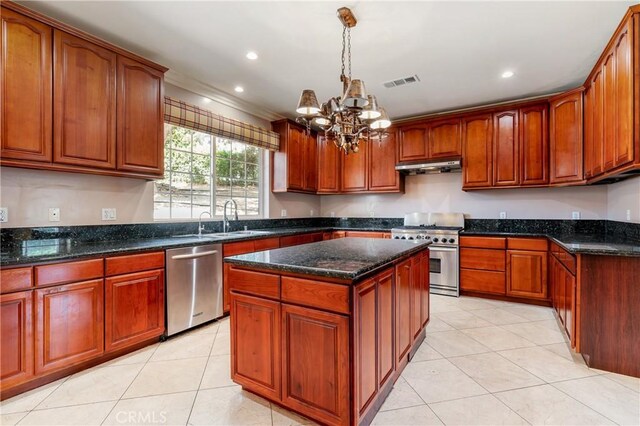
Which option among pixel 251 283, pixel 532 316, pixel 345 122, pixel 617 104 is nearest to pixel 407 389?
pixel 251 283

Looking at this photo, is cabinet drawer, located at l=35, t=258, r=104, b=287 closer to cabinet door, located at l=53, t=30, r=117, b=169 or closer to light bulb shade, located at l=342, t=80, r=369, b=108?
cabinet door, located at l=53, t=30, r=117, b=169

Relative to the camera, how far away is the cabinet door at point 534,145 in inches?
151

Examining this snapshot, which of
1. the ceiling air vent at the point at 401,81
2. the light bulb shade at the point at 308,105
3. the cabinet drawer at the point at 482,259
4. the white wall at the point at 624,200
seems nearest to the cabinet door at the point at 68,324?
the light bulb shade at the point at 308,105

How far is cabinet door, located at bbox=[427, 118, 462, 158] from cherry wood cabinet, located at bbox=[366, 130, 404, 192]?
0.56 meters

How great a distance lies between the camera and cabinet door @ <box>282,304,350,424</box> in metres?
1.51

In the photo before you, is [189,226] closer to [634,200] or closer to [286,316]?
[286,316]

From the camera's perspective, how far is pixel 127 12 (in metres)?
2.29

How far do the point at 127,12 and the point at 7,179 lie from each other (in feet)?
5.14

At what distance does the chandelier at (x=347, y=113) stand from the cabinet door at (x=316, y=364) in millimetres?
1303

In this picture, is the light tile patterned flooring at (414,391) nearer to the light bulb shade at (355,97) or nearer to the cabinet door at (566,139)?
the light bulb shade at (355,97)

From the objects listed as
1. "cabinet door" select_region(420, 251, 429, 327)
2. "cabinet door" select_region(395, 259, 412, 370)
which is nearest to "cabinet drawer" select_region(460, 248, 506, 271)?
"cabinet door" select_region(420, 251, 429, 327)

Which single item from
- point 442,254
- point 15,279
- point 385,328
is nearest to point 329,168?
point 442,254
